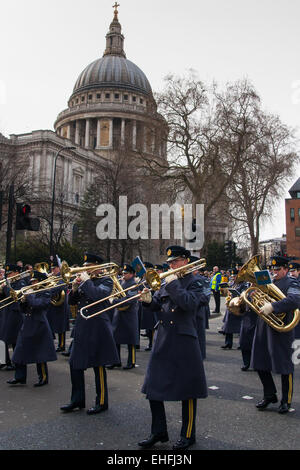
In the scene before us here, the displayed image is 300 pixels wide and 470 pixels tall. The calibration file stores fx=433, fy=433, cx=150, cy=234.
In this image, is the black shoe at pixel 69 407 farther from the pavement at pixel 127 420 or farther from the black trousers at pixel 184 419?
the black trousers at pixel 184 419

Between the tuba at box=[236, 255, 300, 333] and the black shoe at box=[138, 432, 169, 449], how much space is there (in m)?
2.12

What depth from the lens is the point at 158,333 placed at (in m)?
4.99

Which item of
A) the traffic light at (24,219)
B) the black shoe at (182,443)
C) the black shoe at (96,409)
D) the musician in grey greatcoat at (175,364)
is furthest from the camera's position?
the traffic light at (24,219)

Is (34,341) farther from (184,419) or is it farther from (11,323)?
(184,419)

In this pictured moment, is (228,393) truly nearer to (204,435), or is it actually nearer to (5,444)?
(204,435)

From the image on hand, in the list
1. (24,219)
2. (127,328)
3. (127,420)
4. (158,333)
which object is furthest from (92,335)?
(24,219)

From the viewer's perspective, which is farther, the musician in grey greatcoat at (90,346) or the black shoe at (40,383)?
the black shoe at (40,383)

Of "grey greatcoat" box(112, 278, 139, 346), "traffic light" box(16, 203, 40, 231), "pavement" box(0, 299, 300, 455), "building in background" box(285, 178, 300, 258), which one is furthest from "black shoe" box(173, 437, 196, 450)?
"building in background" box(285, 178, 300, 258)

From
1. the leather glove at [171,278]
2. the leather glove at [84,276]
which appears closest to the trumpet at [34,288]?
the leather glove at [84,276]

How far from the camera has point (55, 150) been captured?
6456 centimetres

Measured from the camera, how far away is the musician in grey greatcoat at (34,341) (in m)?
7.12

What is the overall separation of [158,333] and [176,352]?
33 centimetres

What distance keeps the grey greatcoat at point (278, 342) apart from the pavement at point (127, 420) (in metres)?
0.63
